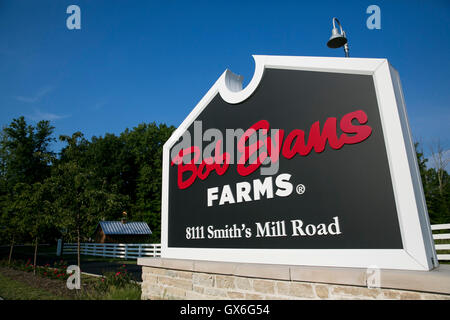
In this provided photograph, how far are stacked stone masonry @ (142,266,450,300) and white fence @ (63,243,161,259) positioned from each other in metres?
15.9

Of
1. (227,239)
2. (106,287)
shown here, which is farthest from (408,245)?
(106,287)

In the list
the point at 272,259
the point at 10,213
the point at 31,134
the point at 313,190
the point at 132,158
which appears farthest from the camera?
the point at 132,158

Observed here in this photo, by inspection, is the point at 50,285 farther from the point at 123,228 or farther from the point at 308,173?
the point at 123,228

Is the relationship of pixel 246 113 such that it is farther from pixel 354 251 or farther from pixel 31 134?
pixel 31 134

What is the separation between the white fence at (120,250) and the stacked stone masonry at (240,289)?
15.9 m

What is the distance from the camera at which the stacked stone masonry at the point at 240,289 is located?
12.9ft

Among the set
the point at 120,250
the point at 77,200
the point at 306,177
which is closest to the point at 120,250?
the point at 120,250

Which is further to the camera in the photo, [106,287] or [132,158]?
[132,158]

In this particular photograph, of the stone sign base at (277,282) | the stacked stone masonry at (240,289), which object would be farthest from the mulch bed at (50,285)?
the stone sign base at (277,282)

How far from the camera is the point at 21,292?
32.9 ft

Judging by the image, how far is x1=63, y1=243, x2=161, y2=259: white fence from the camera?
2309cm

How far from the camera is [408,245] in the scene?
13.1ft

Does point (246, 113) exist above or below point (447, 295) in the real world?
above

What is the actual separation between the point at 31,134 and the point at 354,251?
45084 mm
